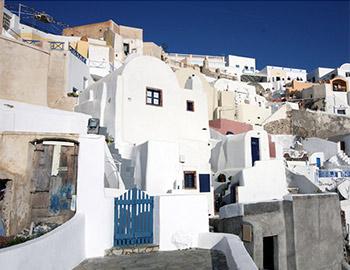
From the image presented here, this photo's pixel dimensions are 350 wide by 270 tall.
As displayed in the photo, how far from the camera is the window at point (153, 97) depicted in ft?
61.1

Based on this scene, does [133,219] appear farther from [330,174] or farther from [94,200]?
[330,174]

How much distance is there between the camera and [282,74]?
73.8m

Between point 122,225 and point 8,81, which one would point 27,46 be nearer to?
point 8,81

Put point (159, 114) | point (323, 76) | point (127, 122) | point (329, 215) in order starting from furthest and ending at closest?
point (323, 76) → point (159, 114) → point (127, 122) → point (329, 215)

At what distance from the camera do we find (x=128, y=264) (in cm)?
779

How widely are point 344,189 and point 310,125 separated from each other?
21.1 meters

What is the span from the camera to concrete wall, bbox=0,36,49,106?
1672 centimetres

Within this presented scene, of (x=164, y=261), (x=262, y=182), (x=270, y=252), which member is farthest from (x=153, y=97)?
(x=164, y=261)

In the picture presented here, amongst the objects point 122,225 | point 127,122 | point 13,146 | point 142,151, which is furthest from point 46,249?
point 127,122

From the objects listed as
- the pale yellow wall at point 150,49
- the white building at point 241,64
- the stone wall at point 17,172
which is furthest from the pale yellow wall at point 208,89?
the white building at point 241,64

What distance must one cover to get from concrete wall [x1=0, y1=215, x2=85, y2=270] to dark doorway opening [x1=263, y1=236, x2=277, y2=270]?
7.90m

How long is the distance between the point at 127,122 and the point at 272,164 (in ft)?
30.6

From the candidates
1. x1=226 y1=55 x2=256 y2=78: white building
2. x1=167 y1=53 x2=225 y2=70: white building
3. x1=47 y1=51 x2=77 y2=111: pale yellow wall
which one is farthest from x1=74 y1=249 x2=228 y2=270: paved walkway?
x1=226 y1=55 x2=256 y2=78: white building

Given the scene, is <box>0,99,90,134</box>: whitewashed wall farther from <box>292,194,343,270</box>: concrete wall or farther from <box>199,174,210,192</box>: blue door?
<box>292,194,343,270</box>: concrete wall
